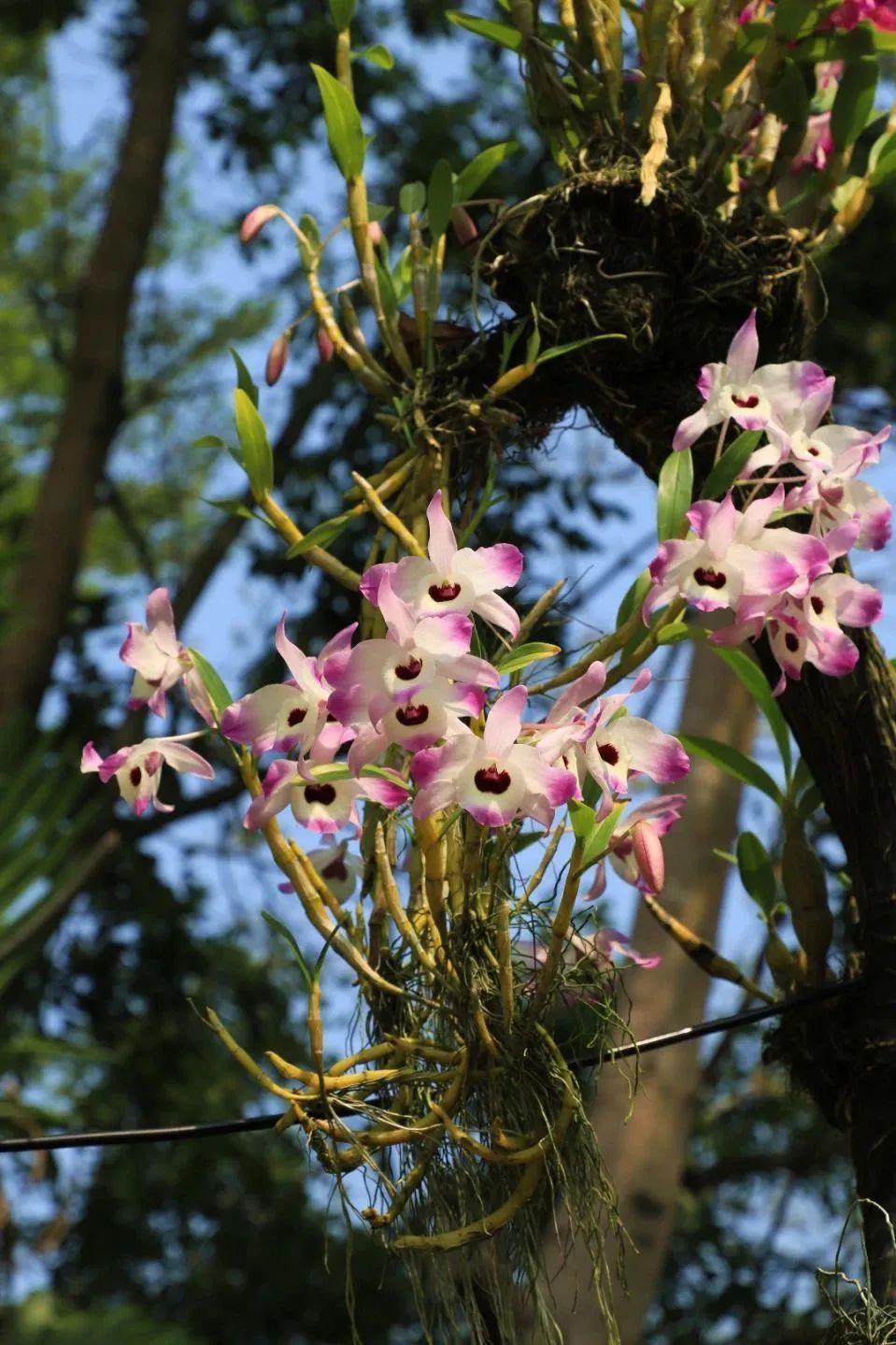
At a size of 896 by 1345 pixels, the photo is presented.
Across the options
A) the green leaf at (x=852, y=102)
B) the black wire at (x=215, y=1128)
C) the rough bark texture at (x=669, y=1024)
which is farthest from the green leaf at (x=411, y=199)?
the rough bark texture at (x=669, y=1024)

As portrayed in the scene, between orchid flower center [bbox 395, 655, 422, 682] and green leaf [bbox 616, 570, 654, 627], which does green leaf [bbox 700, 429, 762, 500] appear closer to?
green leaf [bbox 616, 570, 654, 627]

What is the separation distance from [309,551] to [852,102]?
631mm

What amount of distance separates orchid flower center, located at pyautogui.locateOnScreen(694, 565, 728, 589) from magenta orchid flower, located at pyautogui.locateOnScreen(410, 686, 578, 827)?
0.16m

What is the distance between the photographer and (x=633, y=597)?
111 centimetres

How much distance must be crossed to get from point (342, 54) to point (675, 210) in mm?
368

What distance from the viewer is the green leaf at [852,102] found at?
1370 millimetres

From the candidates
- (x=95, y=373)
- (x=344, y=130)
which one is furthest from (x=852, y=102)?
(x=95, y=373)

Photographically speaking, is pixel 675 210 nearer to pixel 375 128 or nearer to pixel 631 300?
pixel 631 300

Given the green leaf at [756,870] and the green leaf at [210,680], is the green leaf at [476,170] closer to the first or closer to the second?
the green leaf at [210,680]

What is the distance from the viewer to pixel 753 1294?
4840mm

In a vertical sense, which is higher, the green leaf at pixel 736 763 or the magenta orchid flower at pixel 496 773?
the green leaf at pixel 736 763

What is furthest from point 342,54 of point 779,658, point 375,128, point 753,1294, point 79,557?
point 753,1294

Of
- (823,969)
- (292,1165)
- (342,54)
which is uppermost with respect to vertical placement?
(292,1165)

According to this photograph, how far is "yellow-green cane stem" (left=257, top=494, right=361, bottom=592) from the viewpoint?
4.05 ft
